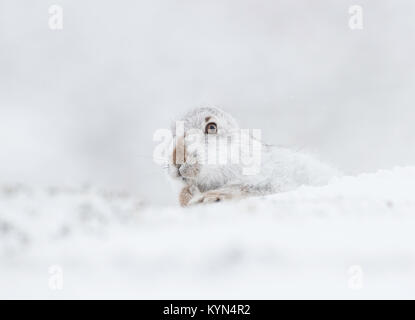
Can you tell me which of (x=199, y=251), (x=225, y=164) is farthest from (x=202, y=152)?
(x=199, y=251)

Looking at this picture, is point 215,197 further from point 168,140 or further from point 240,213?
point 240,213

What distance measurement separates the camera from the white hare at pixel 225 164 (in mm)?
2109

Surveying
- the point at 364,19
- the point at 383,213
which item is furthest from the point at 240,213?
the point at 364,19

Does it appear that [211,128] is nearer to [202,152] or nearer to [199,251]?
[202,152]

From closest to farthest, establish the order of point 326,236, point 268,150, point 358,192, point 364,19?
point 326,236 < point 358,192 < point 268,150 < point 364,19

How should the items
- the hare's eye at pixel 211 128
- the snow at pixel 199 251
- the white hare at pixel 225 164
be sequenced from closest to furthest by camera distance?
the snow at pixel 199 251
the white hare at pixel 225 164
the hare's eye at pixel 211 128

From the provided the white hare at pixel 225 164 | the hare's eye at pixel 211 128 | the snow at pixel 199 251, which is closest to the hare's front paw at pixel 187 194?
the white hare at pixel 225 164

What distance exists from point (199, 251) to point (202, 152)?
1027 mm

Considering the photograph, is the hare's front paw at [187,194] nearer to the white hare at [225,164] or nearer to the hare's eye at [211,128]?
the white hare at [225,164]

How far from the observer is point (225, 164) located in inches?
84.7

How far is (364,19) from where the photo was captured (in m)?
4.41
